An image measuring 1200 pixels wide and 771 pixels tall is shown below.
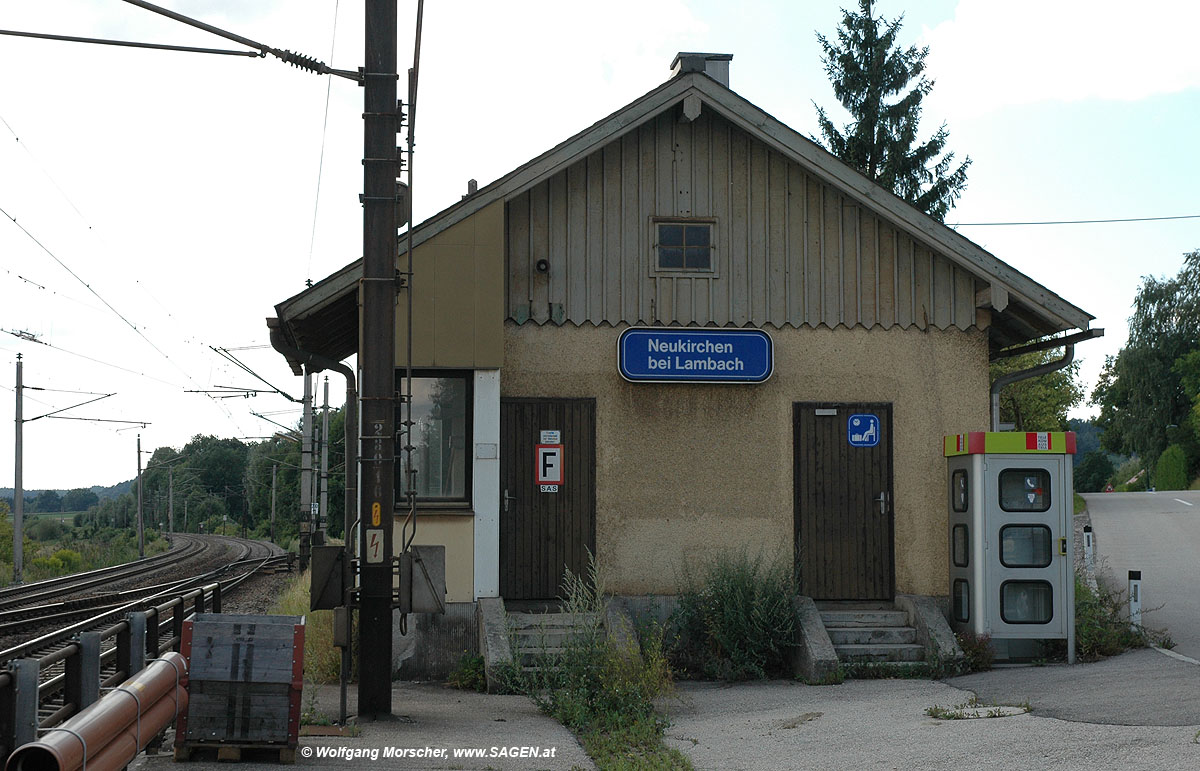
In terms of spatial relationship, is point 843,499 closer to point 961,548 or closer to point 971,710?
point 961,548

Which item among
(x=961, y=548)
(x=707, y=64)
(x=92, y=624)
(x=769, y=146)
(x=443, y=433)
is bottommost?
(x=92, y=624)

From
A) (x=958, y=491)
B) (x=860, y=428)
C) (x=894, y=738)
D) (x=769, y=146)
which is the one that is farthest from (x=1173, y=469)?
(x=894, y=738)

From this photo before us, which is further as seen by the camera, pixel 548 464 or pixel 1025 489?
pixel 548 464

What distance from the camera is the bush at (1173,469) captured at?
57500mm

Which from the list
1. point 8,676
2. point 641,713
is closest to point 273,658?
point 8,676

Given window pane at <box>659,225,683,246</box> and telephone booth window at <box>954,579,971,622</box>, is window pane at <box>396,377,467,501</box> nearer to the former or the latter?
window pane at <box>659,225,683,246</box>

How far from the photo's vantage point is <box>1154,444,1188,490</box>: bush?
5750 centimetres

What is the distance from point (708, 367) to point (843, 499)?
6.88ft

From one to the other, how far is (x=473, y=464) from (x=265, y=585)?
21038 millimetres

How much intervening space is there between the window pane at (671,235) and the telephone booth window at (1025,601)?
497cm

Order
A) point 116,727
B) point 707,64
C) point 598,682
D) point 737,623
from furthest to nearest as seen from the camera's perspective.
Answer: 1. point 707,64
2. point 737,623
3. point 598,682
4. point 116,727

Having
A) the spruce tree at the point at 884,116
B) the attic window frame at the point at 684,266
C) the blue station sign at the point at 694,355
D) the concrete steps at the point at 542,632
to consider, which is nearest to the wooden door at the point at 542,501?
the concrete steps at the point at 542,632

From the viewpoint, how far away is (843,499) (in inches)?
508

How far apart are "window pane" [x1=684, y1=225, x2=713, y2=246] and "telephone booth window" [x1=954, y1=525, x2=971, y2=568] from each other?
4.13m
